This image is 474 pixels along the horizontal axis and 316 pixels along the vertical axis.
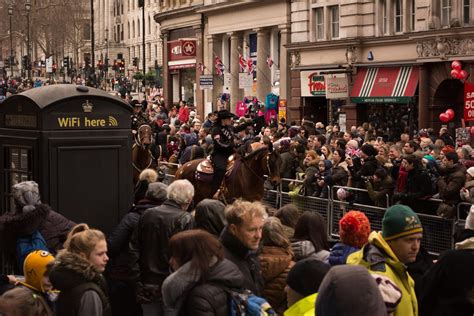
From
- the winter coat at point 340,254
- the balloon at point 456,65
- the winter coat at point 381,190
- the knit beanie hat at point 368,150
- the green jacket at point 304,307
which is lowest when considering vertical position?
the winter coat at point 381,190

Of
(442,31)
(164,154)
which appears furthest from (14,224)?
(442,31)

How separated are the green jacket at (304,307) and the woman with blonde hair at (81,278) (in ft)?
5.00

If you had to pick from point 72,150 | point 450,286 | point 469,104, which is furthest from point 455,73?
point 450,286

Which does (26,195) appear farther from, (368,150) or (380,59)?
(380,59)

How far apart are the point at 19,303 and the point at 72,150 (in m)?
4.98

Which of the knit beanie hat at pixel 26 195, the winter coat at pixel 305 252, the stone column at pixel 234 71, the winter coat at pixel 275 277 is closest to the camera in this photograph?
the winter coat at pixel 275 277

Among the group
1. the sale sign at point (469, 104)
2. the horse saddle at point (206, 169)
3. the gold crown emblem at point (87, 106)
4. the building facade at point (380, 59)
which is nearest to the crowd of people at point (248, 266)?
the gold crown emblem at point (87, 106)

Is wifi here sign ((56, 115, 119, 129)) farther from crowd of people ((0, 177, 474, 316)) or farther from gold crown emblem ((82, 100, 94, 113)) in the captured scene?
crowd of people ((0, 177, 474, 316))

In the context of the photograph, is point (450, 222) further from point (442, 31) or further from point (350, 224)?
point (442, 31)

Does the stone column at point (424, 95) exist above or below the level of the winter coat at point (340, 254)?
above

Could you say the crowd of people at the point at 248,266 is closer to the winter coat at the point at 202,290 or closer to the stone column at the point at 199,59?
the winter coat at the point at 202,290

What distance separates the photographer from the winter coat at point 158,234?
10.4 m

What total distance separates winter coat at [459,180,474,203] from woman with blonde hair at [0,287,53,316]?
33.0 ft

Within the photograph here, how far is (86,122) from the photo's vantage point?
12109mm
